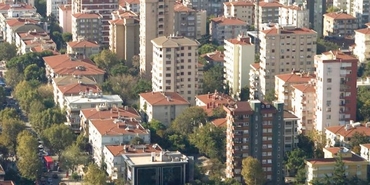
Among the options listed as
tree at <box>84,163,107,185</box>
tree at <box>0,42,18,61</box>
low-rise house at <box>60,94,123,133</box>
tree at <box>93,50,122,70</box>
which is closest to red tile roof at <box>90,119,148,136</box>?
low-rise house at <box>60,94,123,133</box>

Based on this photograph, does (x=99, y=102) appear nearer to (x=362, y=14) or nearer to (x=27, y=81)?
(x=27, y=81)

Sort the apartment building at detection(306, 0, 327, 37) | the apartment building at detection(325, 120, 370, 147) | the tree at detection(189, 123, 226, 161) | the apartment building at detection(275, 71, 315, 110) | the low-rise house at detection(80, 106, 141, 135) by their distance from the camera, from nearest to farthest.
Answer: the tree at detection(189, 123, 226, 161) → the apartment building at detection(325, 120, 370, 147) → the low-rise house at detection(80, 106, 141, 135) → the apartment building at detection(275, 71, 315, 110) → the apartment building at detection(306, 0, 327, 37)

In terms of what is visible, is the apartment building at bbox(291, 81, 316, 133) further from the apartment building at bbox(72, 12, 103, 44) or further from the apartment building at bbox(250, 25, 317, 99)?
the apartment building at bbox(72, 12, 103, 44)

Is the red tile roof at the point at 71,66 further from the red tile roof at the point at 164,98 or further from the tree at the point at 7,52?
the red tile roof at the point at 164,98

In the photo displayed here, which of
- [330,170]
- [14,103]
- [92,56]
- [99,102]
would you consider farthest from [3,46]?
[330,170]

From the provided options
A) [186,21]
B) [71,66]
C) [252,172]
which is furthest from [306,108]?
[186,21]

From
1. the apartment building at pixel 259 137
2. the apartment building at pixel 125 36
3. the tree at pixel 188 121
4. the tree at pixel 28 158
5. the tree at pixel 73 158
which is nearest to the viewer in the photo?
the tree at pixel 28 158

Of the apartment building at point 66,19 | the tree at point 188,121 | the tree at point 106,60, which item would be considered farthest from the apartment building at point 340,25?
the tree at point 188,121

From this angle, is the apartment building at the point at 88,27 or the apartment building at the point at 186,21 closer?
the apartment building at the point at 186,21
